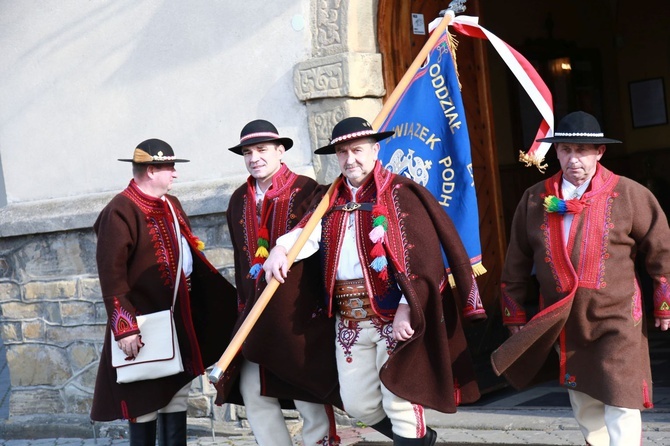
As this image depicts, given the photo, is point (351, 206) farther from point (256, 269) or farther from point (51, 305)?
point (51, 305)

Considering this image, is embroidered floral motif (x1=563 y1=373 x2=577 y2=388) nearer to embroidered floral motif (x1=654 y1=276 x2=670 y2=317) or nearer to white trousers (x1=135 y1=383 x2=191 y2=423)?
embroidered floral motif (x1=654 y1=276 x2=670 y2=317)

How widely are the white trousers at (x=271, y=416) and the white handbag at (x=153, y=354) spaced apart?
1.34ft

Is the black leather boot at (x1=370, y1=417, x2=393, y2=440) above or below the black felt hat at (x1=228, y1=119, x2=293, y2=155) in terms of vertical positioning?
below

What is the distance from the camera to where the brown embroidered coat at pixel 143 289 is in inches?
213

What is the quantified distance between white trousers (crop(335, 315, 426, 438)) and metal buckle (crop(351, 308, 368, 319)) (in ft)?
0.10

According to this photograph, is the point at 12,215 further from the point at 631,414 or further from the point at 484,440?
the point at 631,414

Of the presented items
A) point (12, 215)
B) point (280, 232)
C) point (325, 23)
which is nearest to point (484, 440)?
point (280, 232)

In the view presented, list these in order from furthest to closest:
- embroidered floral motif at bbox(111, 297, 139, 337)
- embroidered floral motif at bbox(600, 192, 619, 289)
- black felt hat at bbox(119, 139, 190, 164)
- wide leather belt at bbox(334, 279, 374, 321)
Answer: black felt hat at bbox(119, 139, 190, 164)
embroidered floral motif at bbox(111, 297, 139, 337)
wide leather belt at bbox(334, 279, 374, 321)
embroidered floral motif at bbox(600, 192, 619, 289)

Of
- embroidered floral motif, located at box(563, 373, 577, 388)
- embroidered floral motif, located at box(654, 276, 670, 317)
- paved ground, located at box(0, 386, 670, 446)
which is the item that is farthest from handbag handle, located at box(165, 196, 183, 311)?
embroidered floral motif, located at box(654, 276, 670, 317)

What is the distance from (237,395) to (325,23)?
256 centimetres

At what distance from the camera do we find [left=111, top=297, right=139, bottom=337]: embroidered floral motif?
538cm

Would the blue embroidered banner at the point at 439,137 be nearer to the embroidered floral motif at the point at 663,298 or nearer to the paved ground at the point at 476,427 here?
the embroidered floral motif at the point at 663,298

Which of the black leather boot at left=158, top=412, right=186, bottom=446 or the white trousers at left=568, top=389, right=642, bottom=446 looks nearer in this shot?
the white trousers at left=568, top=389, right=642, bottom=446

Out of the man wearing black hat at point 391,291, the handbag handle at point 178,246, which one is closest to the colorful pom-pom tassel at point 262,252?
the man wearing black hat at point 391,291
